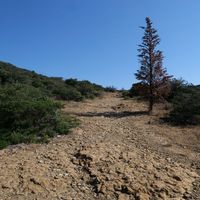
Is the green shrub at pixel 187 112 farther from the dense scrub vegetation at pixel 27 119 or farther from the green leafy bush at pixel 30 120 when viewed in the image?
the green leafy bush at pixel 30 120

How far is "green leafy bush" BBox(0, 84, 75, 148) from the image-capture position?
12.1m

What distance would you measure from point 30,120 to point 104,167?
398 centimetres

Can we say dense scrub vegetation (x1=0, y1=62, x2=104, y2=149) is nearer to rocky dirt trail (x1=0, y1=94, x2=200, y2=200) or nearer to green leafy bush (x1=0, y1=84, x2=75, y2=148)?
green leafy bush (x1=0, y1=84, x2=75, y2=148)

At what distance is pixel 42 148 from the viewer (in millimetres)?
11203

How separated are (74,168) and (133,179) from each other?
5.21 feet

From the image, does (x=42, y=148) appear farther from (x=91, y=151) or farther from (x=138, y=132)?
(x=138, y=132)

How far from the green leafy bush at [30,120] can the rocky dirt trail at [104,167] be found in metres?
0.48

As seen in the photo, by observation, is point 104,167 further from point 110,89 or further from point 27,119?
point 110,89

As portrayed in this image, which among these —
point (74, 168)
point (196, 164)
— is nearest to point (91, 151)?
point (74, 168)

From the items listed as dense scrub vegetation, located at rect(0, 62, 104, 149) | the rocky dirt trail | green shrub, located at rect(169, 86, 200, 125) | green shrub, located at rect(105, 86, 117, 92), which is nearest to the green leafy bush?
dense scrub vegetation, located at rect(0, 62, 104, 149)

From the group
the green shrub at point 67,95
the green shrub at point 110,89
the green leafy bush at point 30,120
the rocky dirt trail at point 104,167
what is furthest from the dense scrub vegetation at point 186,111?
the green shrub at point 110,89

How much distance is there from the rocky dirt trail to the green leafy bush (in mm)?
483

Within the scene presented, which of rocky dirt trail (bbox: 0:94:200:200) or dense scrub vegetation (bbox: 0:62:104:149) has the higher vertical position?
dense scrub vegetation (bbox: 0:62:104:149)

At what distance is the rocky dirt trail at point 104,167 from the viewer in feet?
28.8
